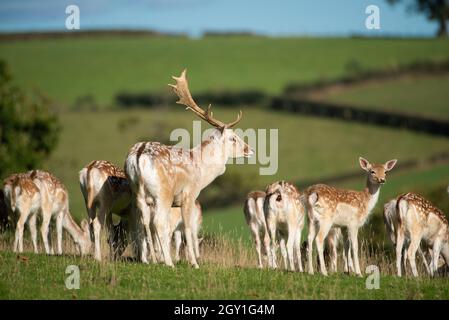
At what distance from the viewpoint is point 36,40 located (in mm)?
84438

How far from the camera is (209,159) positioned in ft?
60.6

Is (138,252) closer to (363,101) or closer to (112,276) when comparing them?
(112,276)

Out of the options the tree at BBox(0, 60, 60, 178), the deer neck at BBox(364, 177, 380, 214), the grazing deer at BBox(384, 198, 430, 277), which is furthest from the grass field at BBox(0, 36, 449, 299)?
the tree at BBox(0, 60, 60, 178)

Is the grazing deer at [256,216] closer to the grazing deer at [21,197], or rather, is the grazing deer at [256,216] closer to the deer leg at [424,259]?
the deer leg at [424,259]

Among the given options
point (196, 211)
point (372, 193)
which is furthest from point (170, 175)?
point (372, 193)

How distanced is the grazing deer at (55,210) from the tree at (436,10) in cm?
6386

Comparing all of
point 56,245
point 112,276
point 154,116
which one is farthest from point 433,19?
point 112,276

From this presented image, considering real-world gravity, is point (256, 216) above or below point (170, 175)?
below

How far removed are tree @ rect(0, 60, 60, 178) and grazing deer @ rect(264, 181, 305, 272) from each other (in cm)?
2366

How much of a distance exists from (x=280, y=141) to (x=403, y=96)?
961 centimetres

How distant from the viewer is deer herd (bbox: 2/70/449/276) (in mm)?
16953

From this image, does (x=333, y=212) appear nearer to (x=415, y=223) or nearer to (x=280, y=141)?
(x=415, y=223)

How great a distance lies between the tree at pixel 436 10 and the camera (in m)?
80.4

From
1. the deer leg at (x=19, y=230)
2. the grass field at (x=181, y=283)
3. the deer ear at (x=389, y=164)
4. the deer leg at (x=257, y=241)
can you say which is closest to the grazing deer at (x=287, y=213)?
the deer leg at (x=257, y=241)
